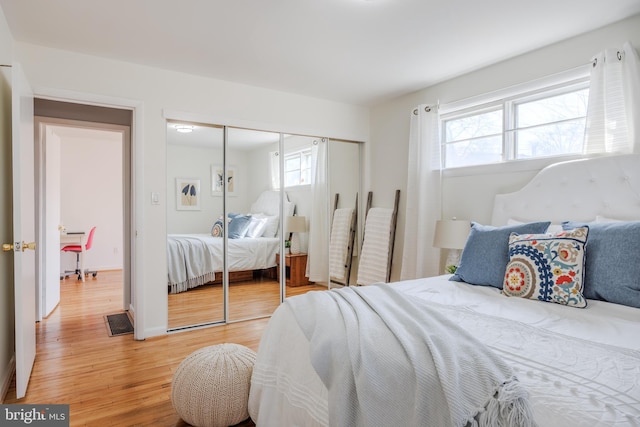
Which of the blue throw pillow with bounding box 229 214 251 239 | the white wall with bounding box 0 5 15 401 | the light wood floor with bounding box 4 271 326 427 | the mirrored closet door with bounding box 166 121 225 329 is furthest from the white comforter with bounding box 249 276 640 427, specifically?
the blue throw pillow with bounding box 229 214 251 239

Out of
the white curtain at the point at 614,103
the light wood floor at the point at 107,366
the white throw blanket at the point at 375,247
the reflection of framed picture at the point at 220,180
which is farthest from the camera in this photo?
the white throw blanket at the point at 375,247

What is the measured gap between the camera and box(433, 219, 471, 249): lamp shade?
3.16 m

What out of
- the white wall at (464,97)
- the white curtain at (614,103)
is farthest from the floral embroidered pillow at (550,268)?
the white wall at (464,97)

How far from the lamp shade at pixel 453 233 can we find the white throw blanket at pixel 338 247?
60.9 inches

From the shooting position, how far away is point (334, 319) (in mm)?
1500

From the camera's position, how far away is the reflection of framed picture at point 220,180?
3660mm

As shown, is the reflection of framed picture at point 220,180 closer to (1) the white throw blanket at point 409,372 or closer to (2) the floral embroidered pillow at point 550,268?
(1) the white throw blanket at point 409,372

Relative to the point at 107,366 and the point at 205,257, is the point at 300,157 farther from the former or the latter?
the point at 107,366

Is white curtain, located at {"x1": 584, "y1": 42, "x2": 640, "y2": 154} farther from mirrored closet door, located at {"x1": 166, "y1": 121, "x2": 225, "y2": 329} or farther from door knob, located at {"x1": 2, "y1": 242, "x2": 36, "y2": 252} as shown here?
door knob, located at {"x1": 2, "y1": 242, "x2": 36, "y2": 252}

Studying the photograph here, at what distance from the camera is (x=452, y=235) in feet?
10.5

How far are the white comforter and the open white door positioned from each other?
149 cm

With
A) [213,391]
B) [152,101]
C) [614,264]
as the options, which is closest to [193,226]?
[152,101]

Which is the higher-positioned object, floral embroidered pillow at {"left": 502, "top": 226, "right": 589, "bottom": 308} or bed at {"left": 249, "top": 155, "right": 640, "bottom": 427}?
floral embroidered pillow at {"left": 502, "top": 226, "right": 589, "bottom": 308}

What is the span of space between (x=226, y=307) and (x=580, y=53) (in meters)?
3.79
